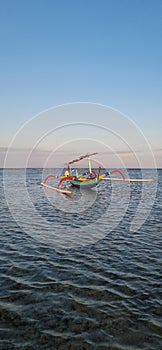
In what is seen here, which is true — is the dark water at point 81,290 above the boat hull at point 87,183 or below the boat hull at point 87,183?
below

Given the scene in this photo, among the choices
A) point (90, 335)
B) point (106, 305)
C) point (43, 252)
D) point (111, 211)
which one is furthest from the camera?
point (111, 211)

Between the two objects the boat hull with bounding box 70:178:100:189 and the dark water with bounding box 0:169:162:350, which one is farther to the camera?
the boat hull with bounding box 70:178:100:189

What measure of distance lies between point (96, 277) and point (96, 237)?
640 centimetres

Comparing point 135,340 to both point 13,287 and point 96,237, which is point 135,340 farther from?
point 96,237

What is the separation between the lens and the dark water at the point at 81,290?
7641 mm

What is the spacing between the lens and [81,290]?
10.4 m

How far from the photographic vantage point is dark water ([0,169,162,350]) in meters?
7.64

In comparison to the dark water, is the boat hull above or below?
above

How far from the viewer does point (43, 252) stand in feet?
48.6

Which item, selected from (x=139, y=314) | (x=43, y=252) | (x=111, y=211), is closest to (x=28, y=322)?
(x=139, y=314)

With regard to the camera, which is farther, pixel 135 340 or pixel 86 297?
pixel 86 297

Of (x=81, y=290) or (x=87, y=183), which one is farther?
(x=87, y=183)

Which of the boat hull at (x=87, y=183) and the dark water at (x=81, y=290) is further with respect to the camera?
the boat hull at (x=87, y=183)

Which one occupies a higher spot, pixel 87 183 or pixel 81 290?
pixel 87 183
